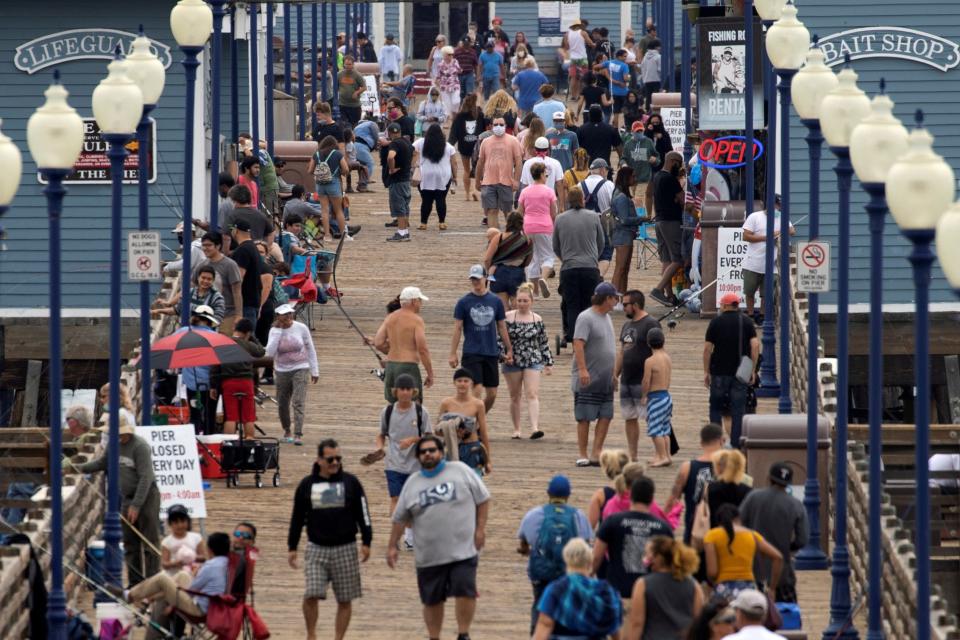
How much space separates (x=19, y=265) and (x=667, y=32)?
15504 millimetres

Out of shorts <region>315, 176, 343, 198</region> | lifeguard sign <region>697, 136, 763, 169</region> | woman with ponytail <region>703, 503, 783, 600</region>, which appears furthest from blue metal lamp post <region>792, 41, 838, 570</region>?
shorts <region>315, 176, 343, 198</region>

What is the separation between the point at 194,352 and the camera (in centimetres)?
1822

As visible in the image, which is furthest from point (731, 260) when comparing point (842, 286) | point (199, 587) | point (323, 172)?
point (199, 587)

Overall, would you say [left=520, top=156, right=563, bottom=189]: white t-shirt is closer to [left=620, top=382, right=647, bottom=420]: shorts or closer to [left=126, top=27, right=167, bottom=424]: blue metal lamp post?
[left=620, top=382, right=647, bottom=420]: shorts

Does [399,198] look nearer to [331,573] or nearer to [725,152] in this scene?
[725,152]

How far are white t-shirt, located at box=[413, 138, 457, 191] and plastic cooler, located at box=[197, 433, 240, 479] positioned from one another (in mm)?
11272

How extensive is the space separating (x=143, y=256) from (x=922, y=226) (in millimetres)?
7535

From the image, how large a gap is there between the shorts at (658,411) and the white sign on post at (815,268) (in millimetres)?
1823

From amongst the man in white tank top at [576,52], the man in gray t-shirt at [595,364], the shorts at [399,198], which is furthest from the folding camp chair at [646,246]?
the man in white tank top at [576,52]

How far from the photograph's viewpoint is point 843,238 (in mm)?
15562

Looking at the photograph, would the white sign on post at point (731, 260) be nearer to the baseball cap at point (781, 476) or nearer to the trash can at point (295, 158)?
→ the trash can at point (295, 158)

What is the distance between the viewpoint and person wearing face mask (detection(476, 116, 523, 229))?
27953 mm

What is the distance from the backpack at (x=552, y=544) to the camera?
1338 cm

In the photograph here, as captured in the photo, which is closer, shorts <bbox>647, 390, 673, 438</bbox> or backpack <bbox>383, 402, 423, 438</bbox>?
backpack <bbox>383, 402, 423, 438</bbox>
